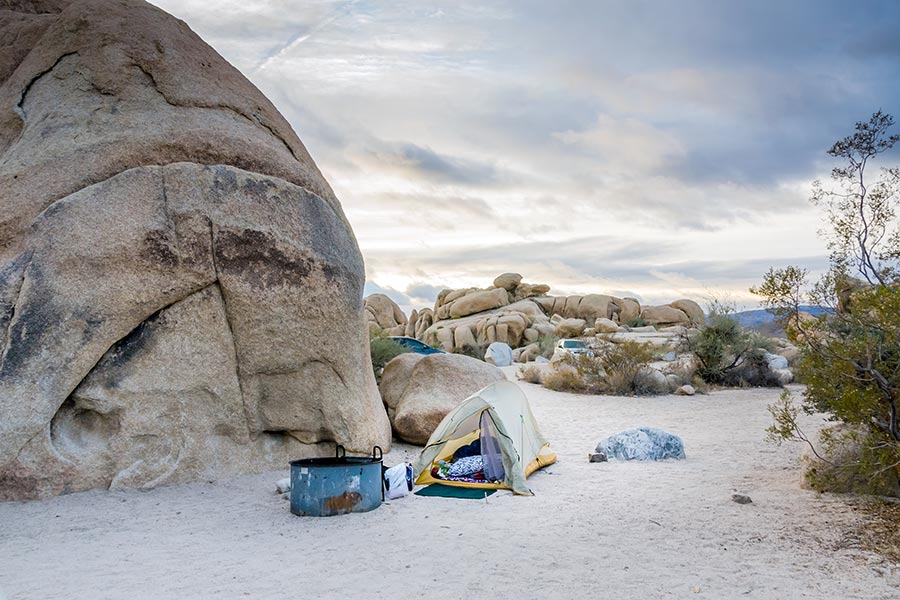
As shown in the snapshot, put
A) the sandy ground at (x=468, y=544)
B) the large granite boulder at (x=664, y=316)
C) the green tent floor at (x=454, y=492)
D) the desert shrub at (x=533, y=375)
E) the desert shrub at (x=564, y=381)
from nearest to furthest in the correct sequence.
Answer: the sandy ground at (x=468, y=544)
the green tent floor at (x=454, y=492)
the desert shrub at (x=564, y=381)
the desert shrub at (x=533, y=375)
the large granite boulder at (x=664, y=316)

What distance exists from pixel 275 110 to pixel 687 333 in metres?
17.4

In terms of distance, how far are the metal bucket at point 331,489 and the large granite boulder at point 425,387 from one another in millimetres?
3785

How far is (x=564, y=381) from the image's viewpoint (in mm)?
20391

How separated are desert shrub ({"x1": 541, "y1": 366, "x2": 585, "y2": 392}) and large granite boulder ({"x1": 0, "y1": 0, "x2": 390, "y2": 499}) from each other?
1092 centimetres

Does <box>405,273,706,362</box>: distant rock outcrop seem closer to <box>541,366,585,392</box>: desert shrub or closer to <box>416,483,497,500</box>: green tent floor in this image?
<box>541,366,585,392</box>: desert shrub

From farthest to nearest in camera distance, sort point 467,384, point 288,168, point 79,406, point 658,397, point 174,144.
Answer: point 658,397 → point 467,384 → point 288,168 → point 174,144 → point 79,406

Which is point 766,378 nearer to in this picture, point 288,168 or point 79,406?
point 288,168

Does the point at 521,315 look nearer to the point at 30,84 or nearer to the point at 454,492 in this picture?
the point at 454,492

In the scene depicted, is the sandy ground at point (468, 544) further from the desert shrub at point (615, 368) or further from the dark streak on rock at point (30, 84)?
the desert shrub at point (615, 368)

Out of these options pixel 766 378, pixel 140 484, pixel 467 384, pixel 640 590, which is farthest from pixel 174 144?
pixel 766 378

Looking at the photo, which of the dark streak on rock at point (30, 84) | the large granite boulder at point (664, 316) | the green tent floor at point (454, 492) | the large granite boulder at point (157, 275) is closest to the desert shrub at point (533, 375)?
the large granite boulder at point (157, 275)

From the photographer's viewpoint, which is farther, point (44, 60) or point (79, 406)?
point (44, 60)

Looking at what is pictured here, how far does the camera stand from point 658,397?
18.6 meters

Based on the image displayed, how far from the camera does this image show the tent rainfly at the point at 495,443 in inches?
348
